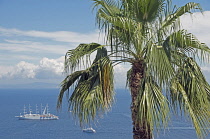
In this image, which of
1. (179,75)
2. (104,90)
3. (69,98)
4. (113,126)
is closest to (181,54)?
(179,75)

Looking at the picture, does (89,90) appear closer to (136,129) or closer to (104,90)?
(104,90)

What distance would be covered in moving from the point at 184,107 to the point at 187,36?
105cm

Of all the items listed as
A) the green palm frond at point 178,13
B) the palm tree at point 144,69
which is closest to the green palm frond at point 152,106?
the palm tree at point 144,69

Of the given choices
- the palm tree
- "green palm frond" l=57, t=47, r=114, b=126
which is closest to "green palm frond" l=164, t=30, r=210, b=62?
the palm tree

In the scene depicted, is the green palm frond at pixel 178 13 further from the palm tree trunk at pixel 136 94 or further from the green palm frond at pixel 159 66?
the green palm frond at pixel 159 66

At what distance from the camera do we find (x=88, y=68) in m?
4.36

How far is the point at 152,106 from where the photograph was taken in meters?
3.47

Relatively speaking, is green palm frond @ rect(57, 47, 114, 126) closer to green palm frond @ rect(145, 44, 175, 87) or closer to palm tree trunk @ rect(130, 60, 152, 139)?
palm tree trunk @ rect(130, 60, 152, 139)

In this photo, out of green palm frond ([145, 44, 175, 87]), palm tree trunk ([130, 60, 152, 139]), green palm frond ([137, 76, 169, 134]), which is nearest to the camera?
green palm frond ([145, 44, 175, 87])

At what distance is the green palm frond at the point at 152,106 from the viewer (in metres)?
3.39

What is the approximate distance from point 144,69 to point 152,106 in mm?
633

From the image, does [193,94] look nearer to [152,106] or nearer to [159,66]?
[152,106]

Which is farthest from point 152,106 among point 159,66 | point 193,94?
point 193,94

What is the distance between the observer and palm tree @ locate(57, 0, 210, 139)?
11.8ft
